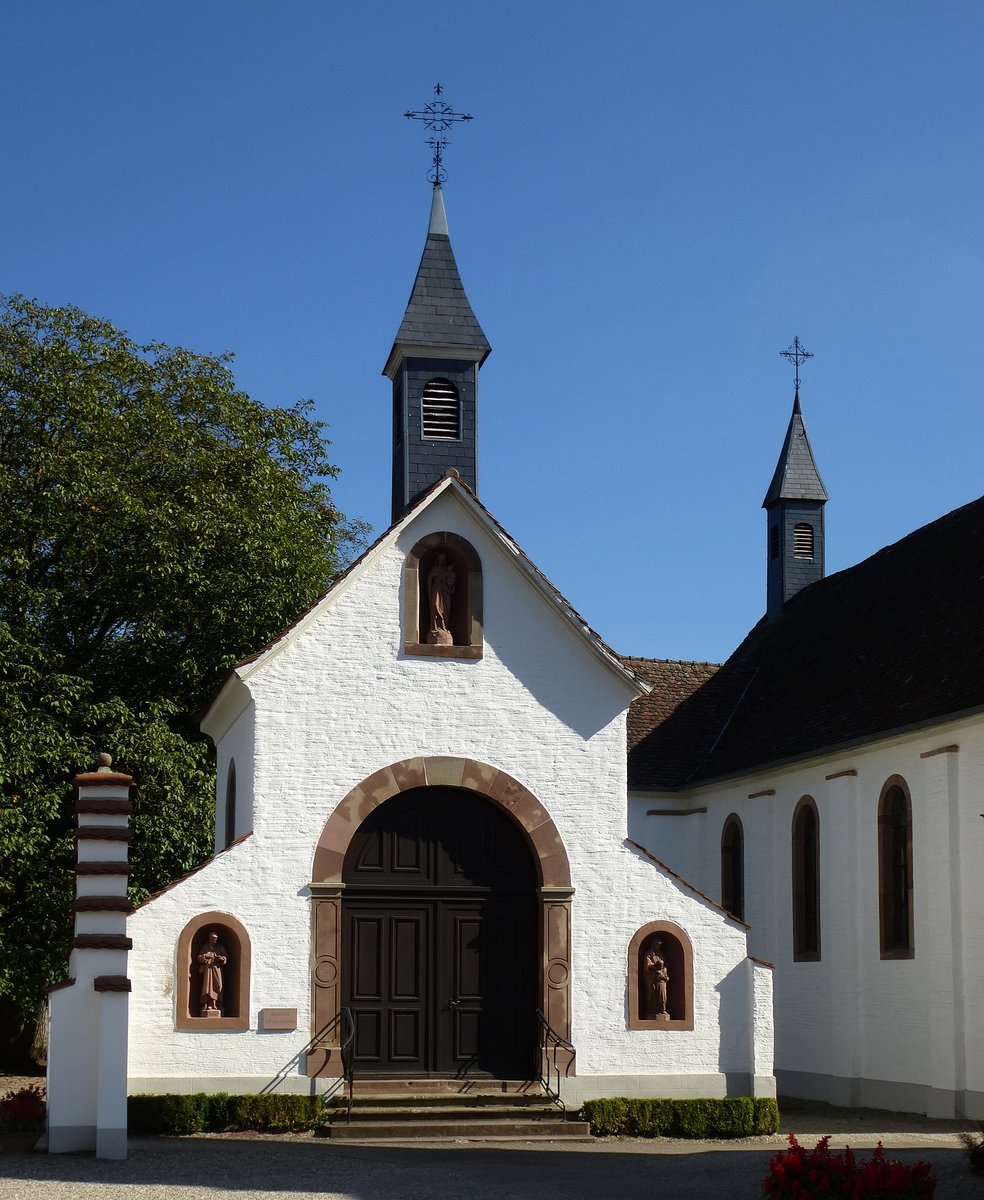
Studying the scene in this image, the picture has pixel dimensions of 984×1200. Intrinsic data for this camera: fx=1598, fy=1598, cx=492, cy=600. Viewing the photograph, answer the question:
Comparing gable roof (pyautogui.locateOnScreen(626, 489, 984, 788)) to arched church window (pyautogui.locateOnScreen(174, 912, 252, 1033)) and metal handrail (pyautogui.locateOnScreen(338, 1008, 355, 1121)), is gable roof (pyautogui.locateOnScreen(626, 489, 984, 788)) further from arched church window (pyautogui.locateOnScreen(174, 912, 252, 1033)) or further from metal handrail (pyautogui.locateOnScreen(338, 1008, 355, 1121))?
arched church window (pyautogui.locateOnScreen(174, 912, 252, 1033))

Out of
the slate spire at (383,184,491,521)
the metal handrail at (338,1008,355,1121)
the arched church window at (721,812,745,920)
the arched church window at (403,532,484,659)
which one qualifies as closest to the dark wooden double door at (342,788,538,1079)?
the metal handrail at (338,1008,355,1121)

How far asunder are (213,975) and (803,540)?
21780 millimetres

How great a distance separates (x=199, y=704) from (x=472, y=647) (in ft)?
34.1

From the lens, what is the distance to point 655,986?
801 inches

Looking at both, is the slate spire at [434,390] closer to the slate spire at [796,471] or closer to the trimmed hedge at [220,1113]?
the trimmed hedge at [220,1113]

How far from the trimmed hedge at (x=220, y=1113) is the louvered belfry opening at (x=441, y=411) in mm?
9152

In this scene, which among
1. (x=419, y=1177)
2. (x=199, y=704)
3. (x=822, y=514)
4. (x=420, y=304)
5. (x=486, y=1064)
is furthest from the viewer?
(x=822, y=514)

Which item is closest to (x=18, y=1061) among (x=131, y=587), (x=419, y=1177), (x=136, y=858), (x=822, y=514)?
(x=136, y=858)

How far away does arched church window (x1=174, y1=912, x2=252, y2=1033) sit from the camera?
18859 millimetres

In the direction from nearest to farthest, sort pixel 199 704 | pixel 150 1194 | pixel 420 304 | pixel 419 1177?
pixel 150 1194
pixel 419 1177
pixel 420 304
pixel 199 704

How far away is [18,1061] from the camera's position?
31.4 meters

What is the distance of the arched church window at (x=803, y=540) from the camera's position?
3694 cm

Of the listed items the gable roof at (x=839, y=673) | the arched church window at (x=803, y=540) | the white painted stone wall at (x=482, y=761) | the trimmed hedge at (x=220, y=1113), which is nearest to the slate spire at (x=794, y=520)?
the arched church window at (x=803, y=540)

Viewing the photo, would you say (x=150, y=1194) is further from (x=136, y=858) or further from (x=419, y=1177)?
(x=136, y=858)
